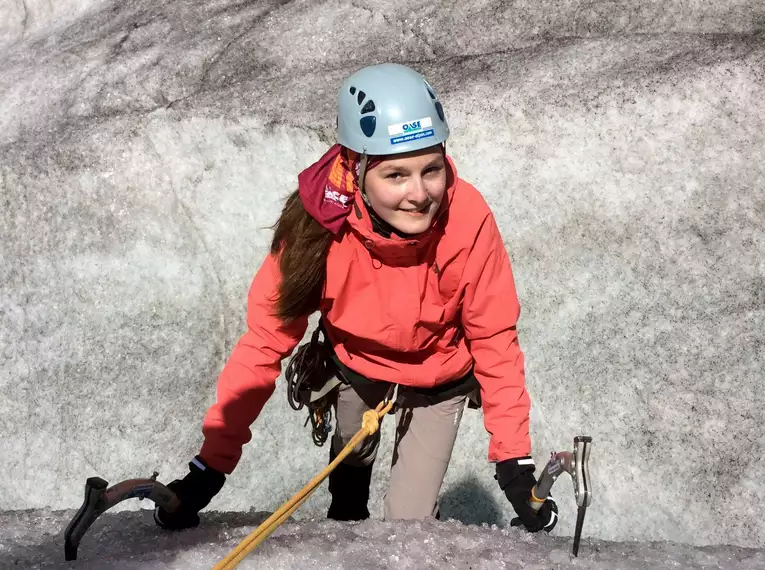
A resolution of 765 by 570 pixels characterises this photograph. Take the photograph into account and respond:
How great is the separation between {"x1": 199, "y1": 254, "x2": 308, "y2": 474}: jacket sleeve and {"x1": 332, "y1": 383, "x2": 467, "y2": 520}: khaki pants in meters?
0.49

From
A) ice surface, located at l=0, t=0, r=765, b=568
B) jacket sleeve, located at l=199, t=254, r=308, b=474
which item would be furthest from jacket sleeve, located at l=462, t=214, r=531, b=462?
ice surface, located at l=0, t=0, r=765, b=568

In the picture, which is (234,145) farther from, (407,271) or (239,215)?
(407,271)

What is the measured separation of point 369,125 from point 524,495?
4.44 feet

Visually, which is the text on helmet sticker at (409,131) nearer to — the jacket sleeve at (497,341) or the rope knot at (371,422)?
the jacket sleeve at (497,341)

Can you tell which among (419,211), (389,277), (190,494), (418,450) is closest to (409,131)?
(419,211)

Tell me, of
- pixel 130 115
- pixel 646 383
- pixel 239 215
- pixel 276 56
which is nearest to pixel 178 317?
pixel 239 215

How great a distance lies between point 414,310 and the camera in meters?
2.69

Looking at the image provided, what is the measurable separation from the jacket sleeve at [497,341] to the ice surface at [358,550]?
32 cm

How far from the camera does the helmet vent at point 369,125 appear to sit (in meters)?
2.58

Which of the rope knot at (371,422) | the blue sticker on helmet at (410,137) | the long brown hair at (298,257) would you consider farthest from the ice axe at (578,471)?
the blue sticker on helmet at (410,137)

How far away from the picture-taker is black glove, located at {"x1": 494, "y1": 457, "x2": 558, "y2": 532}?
2.56 m

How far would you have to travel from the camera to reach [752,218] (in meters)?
4.56

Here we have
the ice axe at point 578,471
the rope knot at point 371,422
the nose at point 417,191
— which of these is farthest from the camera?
the rope knot at point 371,422

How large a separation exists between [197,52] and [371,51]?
→ 132 cm
